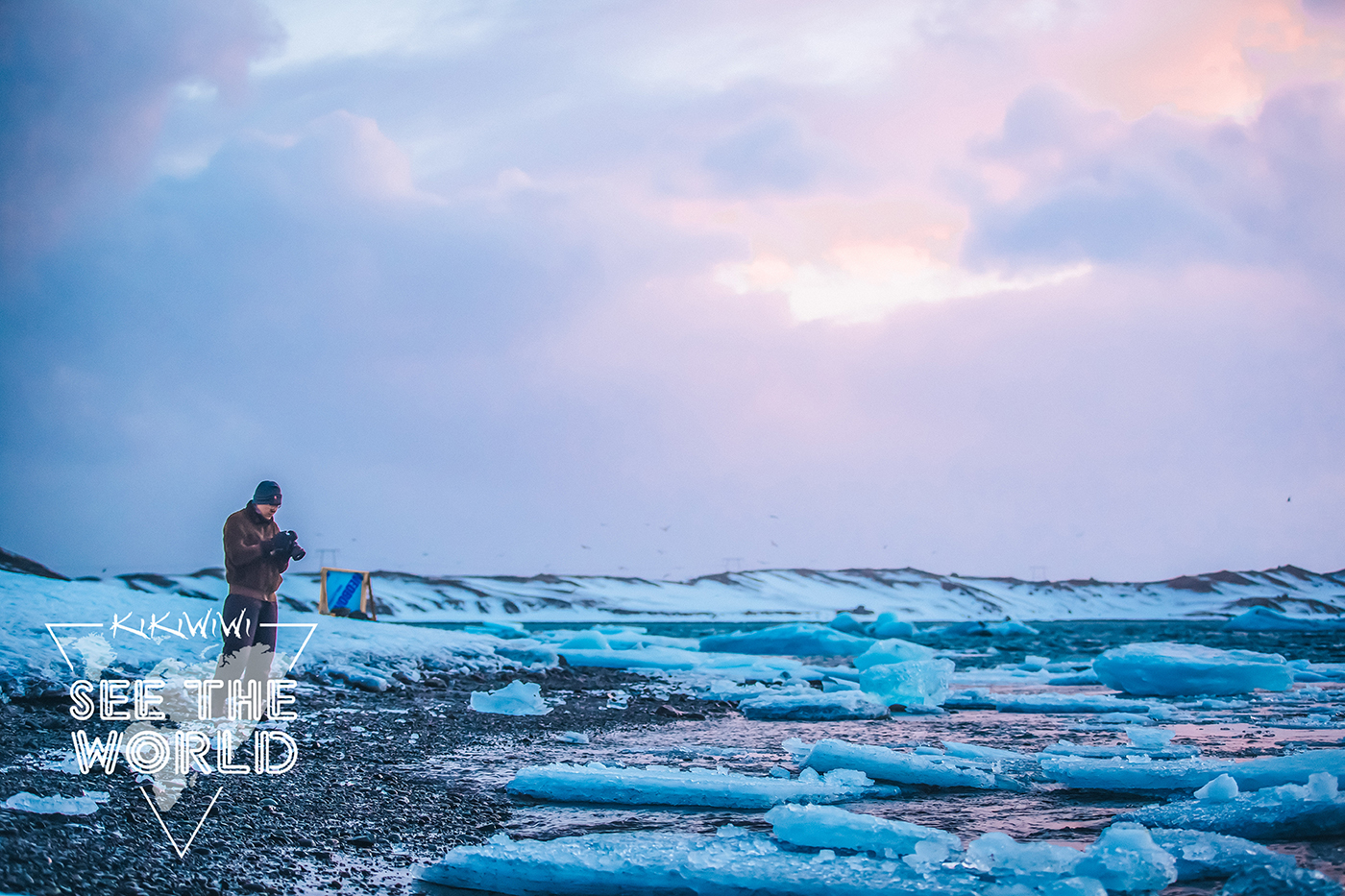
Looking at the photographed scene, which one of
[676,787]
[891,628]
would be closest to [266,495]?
[676,787]

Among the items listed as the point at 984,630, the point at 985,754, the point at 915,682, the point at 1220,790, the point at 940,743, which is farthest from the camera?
the point at 984,630

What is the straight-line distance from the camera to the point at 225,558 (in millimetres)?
4773

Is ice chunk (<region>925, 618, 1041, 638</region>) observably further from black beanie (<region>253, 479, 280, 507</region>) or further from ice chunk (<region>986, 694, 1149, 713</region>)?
black beanie (<region>253, 479, 280, 507</region>)

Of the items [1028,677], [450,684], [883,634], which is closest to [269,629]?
[450,684]

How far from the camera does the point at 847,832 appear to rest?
291cm

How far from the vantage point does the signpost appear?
14180 mm

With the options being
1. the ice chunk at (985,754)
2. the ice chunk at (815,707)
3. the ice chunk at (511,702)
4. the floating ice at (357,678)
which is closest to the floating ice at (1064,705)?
the ice chunk at (815,707)

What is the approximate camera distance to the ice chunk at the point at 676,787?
372 cm

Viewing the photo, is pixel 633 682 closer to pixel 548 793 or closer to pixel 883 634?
pixel 548 793

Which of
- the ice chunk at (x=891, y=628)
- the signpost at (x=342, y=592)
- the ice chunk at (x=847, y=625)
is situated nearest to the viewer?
the signpost at (x=342, y=592)

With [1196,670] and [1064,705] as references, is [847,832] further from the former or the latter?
[1196,670]

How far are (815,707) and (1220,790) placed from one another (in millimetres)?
3999

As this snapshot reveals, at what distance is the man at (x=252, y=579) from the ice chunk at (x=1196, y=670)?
7.66m

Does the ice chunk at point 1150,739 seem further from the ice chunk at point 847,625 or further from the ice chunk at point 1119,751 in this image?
the ice chunk at point 847,625
